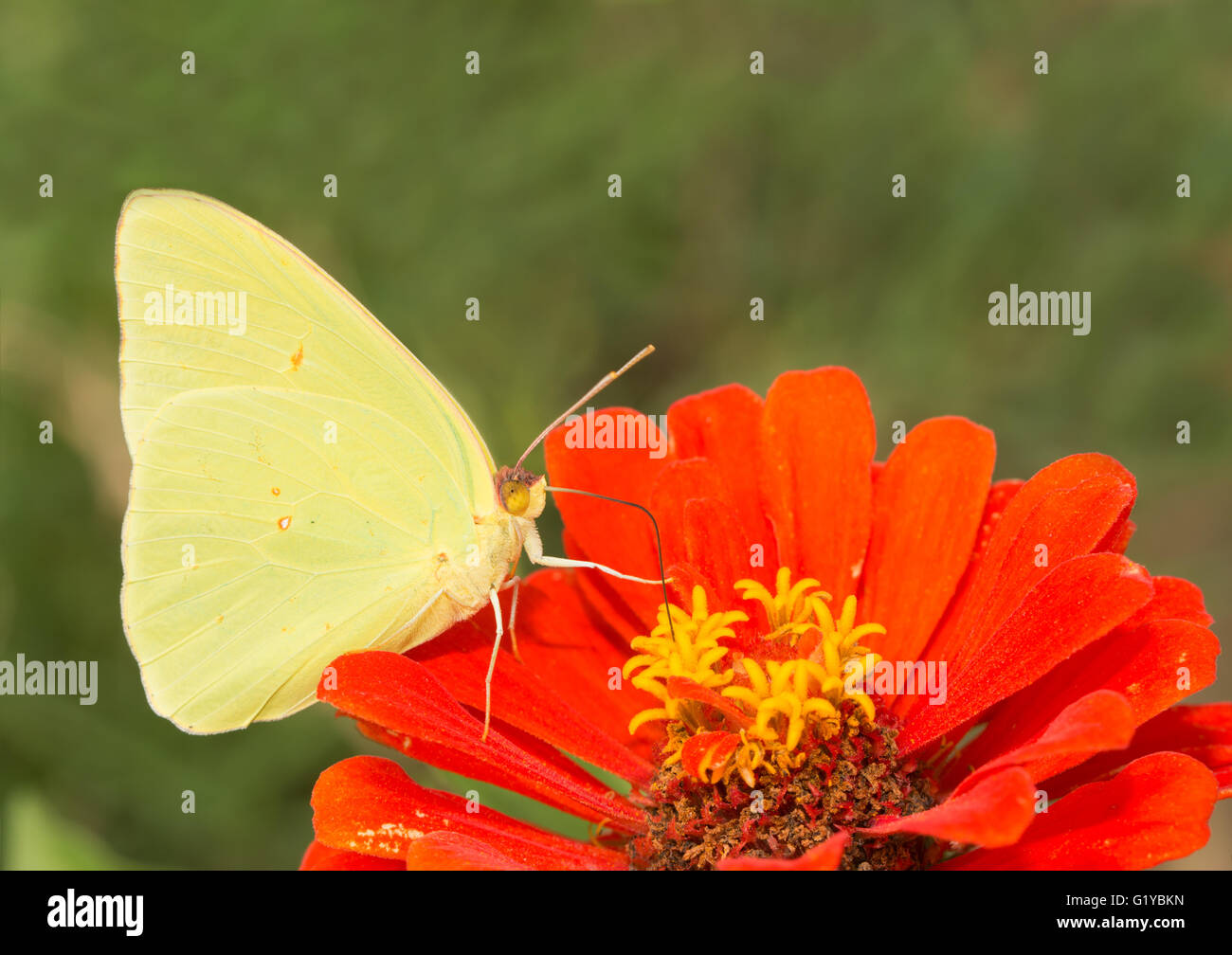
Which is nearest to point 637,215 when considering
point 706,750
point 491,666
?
point 491,666

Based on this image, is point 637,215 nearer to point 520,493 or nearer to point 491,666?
point 520,493

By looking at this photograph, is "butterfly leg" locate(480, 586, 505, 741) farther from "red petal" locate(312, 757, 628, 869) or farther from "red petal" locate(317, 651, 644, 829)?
"red petal" locate(312, 757, 628, 869)

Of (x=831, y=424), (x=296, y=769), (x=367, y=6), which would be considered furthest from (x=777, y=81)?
(x=296, y=769)

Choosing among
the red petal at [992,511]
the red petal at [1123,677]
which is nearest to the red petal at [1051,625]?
the red petal at [1123,677]

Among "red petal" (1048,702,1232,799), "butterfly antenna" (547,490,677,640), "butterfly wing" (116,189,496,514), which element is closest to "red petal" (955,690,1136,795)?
"red petal" (1048,702,1232,799)

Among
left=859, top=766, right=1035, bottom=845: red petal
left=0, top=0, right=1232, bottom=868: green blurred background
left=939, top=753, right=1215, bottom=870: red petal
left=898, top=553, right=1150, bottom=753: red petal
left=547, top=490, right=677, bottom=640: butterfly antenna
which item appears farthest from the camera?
left=0, top=0, right=1232, bottom=868: green blurred background

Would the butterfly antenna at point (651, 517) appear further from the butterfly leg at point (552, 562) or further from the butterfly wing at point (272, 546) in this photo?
the butterfly wing at point (272, 546)
